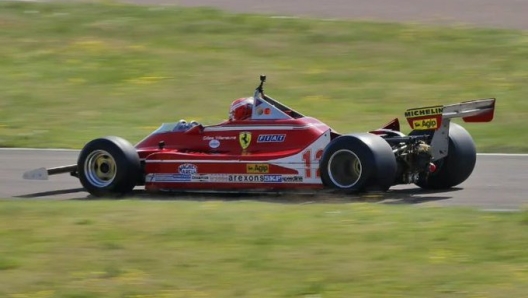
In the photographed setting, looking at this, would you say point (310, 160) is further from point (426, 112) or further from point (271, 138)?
point (426, 112)

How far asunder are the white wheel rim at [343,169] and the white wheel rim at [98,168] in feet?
8.40

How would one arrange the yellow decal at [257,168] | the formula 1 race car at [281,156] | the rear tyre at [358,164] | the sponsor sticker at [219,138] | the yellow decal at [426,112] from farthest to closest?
the sponsor sticker at [219,138] < the yellow decal at [257,168] < the yellow decal at [426,112] < the formula 1 race car at [281,156] < the rear tyre at [358,164]

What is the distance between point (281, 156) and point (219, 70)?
10.4 m

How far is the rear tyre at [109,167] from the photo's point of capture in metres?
12.8

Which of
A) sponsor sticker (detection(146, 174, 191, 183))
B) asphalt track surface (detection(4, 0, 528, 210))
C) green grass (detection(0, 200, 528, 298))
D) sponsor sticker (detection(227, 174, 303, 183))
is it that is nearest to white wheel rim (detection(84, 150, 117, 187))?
asphalt track surface (detection(4, 0, 528, 210))

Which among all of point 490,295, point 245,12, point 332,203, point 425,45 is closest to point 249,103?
point 332,203

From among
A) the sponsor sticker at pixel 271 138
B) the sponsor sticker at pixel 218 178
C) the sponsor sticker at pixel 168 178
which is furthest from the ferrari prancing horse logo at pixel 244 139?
the sponsor sticker at pixel 168 178

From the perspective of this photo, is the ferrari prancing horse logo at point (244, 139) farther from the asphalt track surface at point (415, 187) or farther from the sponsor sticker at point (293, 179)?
the sponsor sticker at point (293, 179)

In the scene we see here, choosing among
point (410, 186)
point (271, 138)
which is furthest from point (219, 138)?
point (410, 186)

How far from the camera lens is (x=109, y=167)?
13.1m

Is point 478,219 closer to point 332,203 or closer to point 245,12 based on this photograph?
point 332,203

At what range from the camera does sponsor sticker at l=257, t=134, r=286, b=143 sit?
41.9 feet

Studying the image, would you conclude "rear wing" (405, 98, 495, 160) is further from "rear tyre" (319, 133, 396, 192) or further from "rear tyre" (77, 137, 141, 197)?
"rear tyre" (77, 137, 141, 197)

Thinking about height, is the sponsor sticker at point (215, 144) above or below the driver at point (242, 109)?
below
